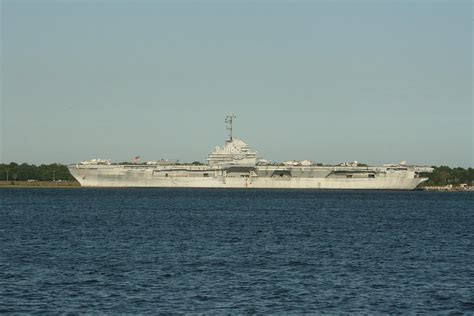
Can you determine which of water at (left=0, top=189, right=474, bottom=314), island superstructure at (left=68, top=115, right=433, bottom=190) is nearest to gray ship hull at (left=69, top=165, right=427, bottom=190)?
island superstructure at (left=68, top=115, right=433, bottom=190)

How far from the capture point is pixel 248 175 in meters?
155

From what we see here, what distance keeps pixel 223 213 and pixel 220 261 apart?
3900 cm

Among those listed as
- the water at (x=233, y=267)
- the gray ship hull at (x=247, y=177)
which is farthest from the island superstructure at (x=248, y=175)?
the water at (x=233, y=267)

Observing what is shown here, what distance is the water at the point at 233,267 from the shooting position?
27.7 metres

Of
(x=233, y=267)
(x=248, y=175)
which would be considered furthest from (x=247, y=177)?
(x=233, y=267)

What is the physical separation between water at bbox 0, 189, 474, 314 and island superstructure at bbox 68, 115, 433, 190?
87907 mm

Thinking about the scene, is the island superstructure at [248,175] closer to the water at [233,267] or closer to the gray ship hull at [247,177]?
the gray ship hull at [247,177]

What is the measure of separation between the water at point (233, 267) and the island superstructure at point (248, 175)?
87.9 meters

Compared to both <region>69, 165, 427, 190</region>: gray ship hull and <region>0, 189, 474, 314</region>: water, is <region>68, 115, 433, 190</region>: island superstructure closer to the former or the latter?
<region>69, 165, 427, 190</region>: gray ship hull

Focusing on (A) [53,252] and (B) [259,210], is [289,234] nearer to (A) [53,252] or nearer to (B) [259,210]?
(A) [53,252]

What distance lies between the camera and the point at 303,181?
6014 inches

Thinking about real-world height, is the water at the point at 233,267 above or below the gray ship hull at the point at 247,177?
below

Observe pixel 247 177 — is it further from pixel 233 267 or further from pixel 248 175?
pixel 233 267

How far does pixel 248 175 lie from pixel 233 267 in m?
120
